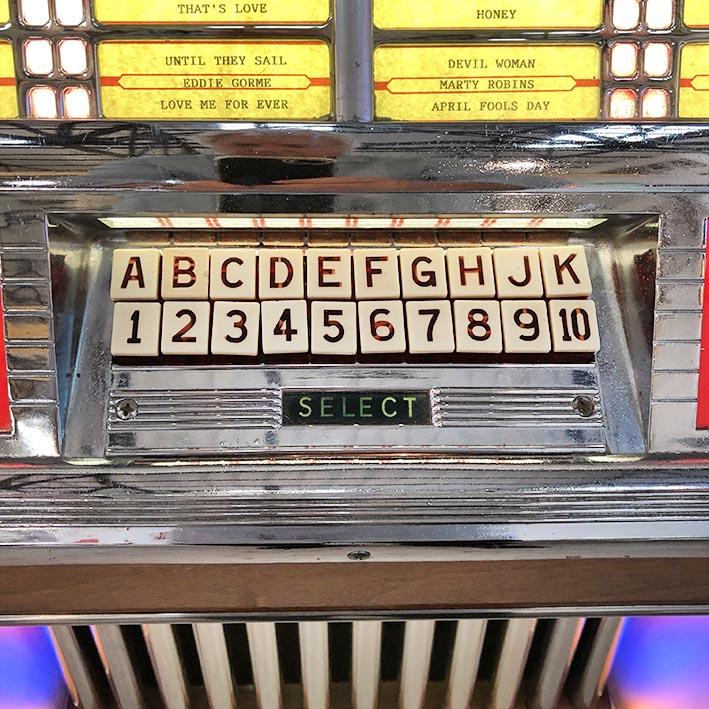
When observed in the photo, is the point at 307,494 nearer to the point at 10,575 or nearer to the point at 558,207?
the point at 10,575

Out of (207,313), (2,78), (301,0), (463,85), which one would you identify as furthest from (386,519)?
(2,78)

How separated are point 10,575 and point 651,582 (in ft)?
3.53

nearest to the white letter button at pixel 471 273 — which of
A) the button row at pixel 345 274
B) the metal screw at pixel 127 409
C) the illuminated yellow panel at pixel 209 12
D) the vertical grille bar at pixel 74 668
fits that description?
the button row at pixel 345 274

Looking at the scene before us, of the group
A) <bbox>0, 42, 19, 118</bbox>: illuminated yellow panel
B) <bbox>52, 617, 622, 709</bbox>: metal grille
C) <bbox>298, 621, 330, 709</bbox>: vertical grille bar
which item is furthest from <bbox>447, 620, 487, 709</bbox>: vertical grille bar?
<bbox>0, 42, 19, 118</bbox>: illuminated yellow panel

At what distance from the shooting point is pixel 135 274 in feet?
4.32

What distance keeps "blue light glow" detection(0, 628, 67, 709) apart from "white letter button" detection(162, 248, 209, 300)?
70cm

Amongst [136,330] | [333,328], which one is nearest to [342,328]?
[333,328]

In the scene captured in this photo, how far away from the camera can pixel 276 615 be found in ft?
4.25

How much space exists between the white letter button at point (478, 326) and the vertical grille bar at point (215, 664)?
684 mm

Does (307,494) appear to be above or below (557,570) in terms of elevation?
above

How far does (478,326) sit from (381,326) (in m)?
0.17

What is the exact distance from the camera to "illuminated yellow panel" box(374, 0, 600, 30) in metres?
1.30

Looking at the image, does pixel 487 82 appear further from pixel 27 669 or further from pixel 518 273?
pixel 27 669

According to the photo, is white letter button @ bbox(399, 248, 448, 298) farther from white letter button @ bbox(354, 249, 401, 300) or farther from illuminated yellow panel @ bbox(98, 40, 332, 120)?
illuminated yellow panel @ bbox(98, 40, 332, 120)
